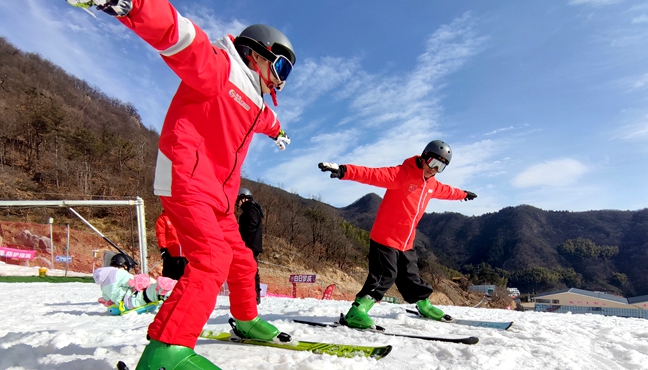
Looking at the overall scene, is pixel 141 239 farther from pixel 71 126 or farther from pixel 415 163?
pixel 71 126

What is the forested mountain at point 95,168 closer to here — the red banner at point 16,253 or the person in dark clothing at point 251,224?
the red banner at point 16,253

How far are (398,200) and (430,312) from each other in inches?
55.2

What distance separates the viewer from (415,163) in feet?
14.2

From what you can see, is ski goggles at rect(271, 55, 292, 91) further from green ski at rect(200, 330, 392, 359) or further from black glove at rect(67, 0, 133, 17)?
green ski at rect(200, 330, 392, 359)

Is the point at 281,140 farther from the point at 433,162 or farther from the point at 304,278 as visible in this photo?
the point at 304,278

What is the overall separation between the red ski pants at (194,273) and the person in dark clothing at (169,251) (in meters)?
4.26

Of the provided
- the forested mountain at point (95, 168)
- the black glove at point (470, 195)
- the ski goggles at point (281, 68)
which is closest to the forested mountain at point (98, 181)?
the forested mountain at point (95, 168)

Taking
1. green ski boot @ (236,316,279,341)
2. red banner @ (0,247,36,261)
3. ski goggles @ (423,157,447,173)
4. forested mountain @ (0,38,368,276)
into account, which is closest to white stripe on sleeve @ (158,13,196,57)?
green ski boot @ (236,316,279,341)

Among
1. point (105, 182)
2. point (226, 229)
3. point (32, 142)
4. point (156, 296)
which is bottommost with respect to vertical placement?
point (156, 296)

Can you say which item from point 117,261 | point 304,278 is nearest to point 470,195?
point 117,261

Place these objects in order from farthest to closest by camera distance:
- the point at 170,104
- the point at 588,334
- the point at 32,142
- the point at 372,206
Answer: the point at 372,206 < the point at 32,142 < the point at 588,334 < the point at 170,104

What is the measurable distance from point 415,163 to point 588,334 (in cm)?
237

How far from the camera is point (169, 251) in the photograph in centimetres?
603

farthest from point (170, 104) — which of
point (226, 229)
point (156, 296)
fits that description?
point (156, 296)
